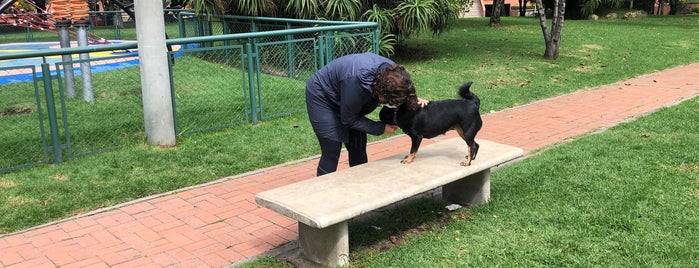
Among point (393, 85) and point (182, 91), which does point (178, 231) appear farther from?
point (182, 91)

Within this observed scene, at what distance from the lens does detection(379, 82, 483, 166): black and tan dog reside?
3867 mm

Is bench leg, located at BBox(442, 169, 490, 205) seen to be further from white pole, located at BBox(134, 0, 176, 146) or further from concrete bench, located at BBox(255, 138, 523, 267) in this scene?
white pole, located at BBox(134, 0, 176, 146)

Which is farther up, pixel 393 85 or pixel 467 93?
pixel 393 85

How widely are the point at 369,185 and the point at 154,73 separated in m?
3.47

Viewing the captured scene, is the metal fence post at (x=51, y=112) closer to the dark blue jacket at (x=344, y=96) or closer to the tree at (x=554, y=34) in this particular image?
the dark blue jacket at (x=344, y=96)

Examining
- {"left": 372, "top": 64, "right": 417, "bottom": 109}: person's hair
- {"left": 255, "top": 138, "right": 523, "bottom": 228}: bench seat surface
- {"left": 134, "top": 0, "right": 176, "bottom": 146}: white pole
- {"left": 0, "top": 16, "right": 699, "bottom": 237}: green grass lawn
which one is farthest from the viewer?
{"left": 134, "top": 0, "right": 176, "bottom": 146}: white pole

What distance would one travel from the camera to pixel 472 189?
4523 mm

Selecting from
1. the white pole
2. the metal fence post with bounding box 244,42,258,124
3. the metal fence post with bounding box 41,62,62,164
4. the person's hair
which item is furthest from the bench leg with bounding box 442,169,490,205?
the metal fence post with bounding box 41,62,62,164

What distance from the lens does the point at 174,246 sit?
13.3ft

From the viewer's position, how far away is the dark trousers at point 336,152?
13.6ft

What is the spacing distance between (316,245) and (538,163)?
270 cm

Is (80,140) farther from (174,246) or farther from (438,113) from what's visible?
(438,113)

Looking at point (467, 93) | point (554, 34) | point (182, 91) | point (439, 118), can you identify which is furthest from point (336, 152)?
point (554, 34)

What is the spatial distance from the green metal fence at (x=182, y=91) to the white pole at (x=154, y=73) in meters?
0.30
